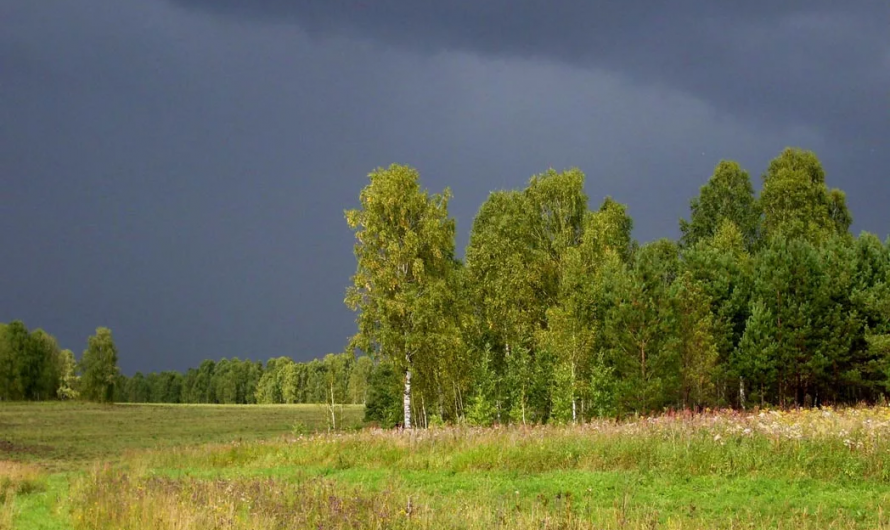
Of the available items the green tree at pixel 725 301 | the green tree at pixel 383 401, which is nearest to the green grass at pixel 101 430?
the green tree at pixel 383 401

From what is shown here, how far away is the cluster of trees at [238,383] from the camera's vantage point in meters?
138

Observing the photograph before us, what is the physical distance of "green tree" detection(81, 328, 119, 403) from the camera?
10731 cm

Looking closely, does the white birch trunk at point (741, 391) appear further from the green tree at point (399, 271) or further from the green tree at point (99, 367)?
the green tree at point (99, 367)

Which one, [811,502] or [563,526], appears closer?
[563,526]

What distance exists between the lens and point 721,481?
44.8ft

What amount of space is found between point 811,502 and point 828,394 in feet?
103

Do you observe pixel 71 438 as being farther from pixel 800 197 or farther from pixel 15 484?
pixel 800 197

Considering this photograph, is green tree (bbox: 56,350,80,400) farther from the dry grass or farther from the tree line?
the dry grass

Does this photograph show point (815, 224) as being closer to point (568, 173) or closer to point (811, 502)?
point (568, 173)

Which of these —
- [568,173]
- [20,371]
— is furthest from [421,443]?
[20,371]

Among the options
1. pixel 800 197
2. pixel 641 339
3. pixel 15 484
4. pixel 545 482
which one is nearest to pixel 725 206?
pixel 800 197

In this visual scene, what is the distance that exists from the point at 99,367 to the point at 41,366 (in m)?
10.6

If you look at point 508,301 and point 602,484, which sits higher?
point 508,301

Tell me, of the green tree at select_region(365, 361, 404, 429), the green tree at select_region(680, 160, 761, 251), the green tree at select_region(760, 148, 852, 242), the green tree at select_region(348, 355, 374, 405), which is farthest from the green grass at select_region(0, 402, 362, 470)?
the green tree at select_region(760, 148, 852, 242)
